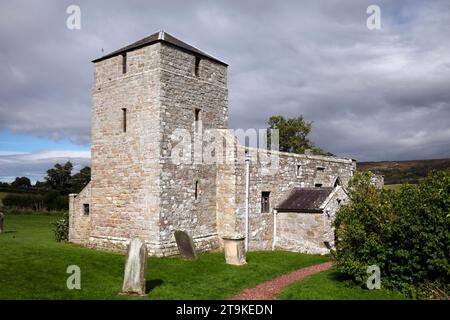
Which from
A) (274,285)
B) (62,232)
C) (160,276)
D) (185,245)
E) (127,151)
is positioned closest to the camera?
(274,285)

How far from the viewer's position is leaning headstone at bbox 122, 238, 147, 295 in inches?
424

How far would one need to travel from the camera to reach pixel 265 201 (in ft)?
68.7

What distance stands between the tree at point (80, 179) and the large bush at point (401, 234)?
138 ft

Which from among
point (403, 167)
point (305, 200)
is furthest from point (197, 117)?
point (403, 167)

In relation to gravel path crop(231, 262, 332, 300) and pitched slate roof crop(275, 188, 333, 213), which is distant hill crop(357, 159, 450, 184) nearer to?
pitched slate roof crop(275, 188, 333, 213)

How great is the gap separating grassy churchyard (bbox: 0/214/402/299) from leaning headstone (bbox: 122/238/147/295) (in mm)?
396

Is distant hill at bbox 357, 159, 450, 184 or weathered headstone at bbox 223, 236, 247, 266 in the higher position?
distant hill at bbox 357, 159, 450, 184

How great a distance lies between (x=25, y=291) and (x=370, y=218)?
33.8ft

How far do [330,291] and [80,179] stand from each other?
4439 cm

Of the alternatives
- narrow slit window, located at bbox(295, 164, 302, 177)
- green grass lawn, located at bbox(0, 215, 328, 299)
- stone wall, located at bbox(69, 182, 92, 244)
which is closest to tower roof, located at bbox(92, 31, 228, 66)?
stone wall, located at bbox(69, 182, 92, 244)

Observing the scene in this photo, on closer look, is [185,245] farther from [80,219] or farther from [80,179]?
[80,179]

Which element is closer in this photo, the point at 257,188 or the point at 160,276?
the point at 160,276

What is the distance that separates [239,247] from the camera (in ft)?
52.8
